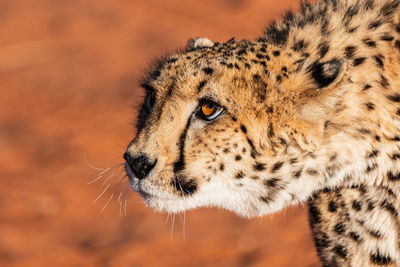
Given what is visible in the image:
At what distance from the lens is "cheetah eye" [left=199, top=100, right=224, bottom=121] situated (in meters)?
2.65

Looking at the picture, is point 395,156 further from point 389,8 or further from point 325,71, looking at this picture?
point 389,8

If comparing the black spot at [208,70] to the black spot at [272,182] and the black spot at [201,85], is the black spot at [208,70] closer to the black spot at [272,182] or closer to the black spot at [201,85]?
the black spot at [201,85]

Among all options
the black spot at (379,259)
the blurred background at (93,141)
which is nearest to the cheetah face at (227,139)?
the black spot at (379,259)

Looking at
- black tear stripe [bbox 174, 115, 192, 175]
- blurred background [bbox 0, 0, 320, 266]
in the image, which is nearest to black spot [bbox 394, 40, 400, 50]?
black tear stripe [bbox 174, 115, 192, 175]

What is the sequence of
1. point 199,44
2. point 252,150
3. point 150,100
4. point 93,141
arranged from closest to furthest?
point 252,150 < point 150,100 < point 199,44 < point 93,141

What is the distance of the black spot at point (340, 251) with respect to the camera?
2.72m

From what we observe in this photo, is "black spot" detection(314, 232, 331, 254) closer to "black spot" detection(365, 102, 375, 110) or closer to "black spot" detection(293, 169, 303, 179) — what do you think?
"black spot" detection(293, 169, 303, 179)

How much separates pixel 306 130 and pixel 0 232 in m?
4.15

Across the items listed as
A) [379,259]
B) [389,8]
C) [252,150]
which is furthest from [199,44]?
[379,259]

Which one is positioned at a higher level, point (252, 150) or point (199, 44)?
point (199, 44)

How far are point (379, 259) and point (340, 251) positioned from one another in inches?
6.4

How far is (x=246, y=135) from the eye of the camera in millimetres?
2633

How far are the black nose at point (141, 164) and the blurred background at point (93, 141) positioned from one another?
605mm

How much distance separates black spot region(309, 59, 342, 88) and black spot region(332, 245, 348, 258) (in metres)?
0.67
